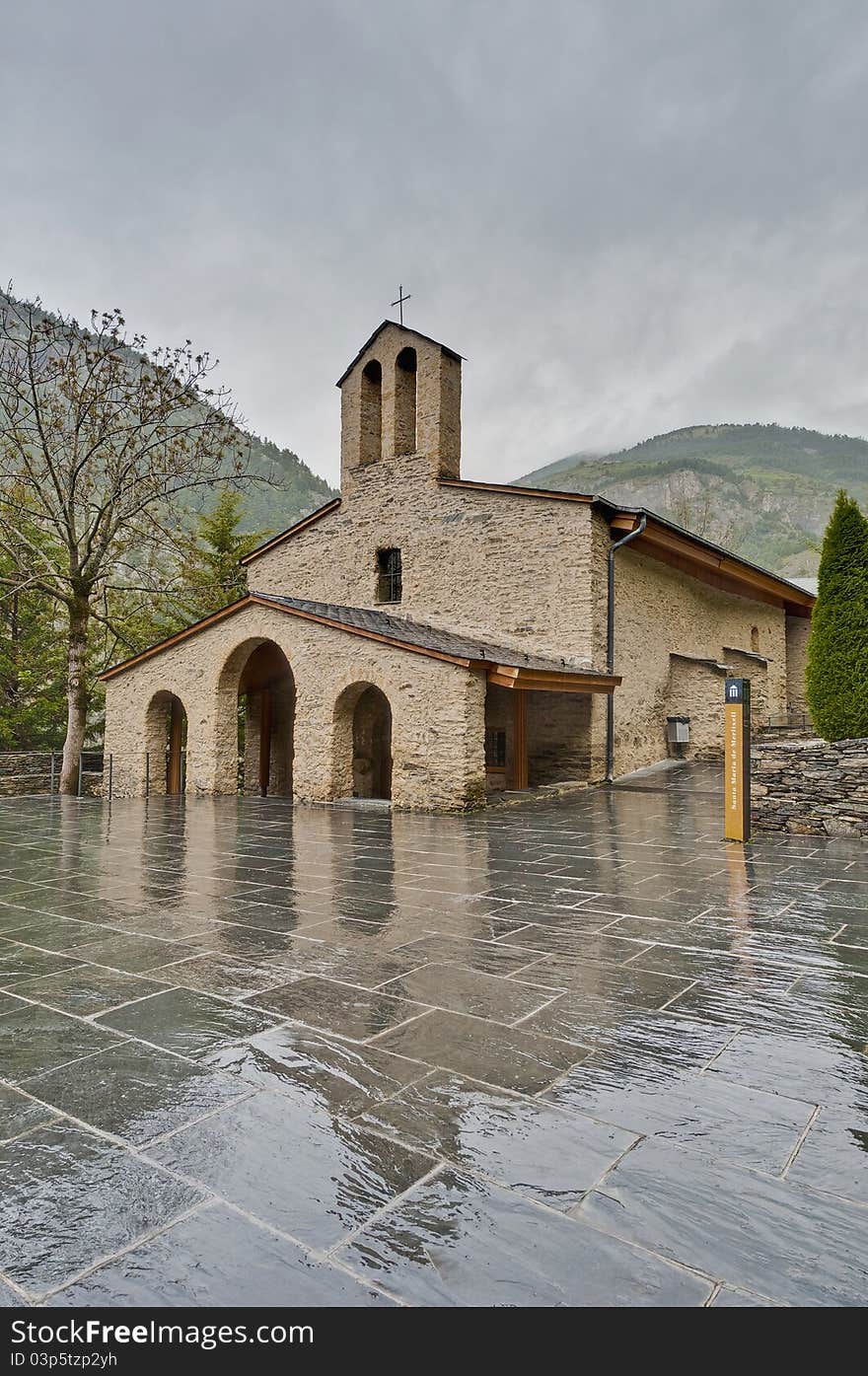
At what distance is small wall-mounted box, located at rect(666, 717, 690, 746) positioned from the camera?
16.0 m

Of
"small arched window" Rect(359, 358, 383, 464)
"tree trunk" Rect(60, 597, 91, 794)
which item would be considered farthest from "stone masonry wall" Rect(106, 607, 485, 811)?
"small arched window" Rect(359, 358, 383, 464)

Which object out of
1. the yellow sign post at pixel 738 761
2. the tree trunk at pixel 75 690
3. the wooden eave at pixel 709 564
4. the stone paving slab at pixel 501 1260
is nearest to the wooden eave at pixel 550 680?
the wooden eave at pixel 709 564

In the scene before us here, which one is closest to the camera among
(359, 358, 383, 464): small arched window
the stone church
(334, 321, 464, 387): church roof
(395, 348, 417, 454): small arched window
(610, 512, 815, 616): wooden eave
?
the stone church

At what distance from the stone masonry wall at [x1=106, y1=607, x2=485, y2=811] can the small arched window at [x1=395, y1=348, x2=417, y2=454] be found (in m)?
5.20

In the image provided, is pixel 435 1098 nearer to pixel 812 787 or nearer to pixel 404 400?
pixel 812 787

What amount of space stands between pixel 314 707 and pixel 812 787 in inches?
283

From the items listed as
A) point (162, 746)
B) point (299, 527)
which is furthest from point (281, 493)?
point (162, 746)

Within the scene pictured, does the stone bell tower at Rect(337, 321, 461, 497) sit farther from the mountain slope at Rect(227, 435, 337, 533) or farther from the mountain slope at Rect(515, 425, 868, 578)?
the mountain slope at Rect(515, 425, 868, 578)

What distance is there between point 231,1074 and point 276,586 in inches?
631

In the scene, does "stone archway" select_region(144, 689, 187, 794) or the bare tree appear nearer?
"stone archway" select_region(144, 689, 187, 794)

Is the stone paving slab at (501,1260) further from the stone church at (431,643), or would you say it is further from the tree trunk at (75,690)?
the tree trunk at (75,690)

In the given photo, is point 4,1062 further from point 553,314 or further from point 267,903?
point 553,314

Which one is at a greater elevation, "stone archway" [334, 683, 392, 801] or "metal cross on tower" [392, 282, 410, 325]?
"metal cross on tower" [392, 282, 410, 325]

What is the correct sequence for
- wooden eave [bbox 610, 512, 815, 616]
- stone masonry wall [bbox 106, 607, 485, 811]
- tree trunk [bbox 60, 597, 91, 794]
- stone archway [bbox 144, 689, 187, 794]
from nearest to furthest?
stone masonry wall [bbox 106, 607, 485, 811] → wooden eave [bbox 610, 512, 815, 616] → stone archway [bbox 144, 689, 187, 794] → tree trunk [bbox 60, 597, 91, 794]
